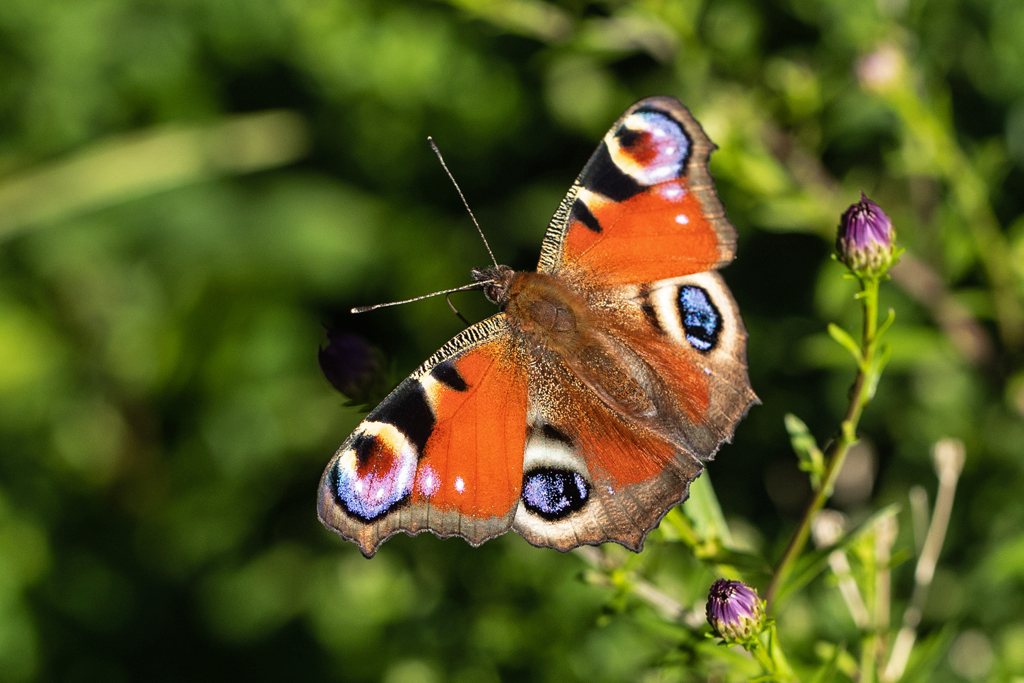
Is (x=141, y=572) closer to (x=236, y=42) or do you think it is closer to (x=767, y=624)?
(x=236, y=42)

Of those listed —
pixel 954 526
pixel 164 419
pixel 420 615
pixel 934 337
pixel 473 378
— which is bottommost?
pixel 164 419

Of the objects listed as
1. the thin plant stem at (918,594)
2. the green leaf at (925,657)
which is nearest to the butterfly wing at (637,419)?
the thin plant stem at (918,594)

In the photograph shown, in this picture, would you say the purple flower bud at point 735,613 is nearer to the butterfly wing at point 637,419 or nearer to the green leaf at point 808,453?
the butterfly wing at point 637,419

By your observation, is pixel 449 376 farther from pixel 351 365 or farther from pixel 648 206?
pixel 648 206

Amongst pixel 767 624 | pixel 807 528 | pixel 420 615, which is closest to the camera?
pixel 767 624

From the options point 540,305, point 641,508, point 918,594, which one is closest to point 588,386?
point 540,305

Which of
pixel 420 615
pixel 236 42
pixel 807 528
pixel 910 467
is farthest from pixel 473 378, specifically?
pixel 236 42

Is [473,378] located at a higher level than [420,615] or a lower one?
higher

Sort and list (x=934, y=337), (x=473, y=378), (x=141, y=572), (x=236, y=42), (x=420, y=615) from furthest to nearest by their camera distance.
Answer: (x=236, y=42) → (x=141, y=572) → (x=420, y=615) → (x=934, y=337) → (x=473, y=378)

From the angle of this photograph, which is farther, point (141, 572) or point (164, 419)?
point (164, 419)
